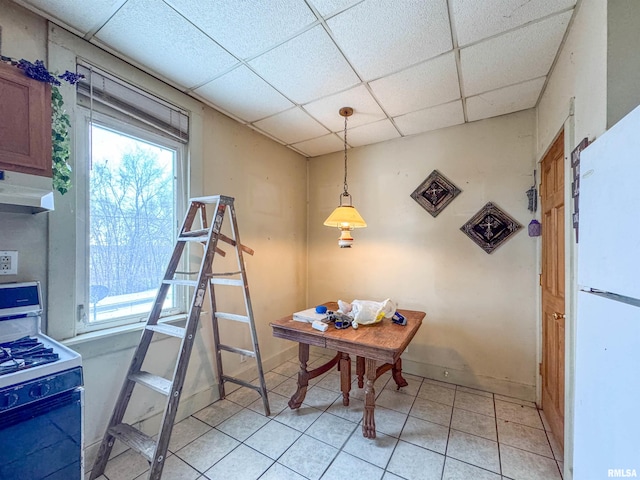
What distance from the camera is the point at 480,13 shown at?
4.99ft

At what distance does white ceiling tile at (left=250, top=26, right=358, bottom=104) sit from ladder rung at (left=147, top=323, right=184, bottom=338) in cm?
193

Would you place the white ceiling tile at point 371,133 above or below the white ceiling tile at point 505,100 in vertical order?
below

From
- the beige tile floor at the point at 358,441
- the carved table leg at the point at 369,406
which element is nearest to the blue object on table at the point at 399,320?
the carved table leg at the point at 369,406

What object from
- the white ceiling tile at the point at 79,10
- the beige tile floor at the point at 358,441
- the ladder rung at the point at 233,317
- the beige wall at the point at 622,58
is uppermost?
the white ceiling tile at the point at 79,10

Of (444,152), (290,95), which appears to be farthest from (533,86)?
(290,95)

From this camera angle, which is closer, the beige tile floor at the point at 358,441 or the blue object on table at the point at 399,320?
the beige tile floor at the point at 358,441

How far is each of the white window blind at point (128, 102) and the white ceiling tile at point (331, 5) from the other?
1471 millimetres

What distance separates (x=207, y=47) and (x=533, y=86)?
2.54 metres

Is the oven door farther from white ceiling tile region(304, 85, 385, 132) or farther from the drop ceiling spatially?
white ceiling tile region(304, 85, 385, 132)

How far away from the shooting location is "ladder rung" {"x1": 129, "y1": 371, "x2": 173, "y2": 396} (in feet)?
5.21

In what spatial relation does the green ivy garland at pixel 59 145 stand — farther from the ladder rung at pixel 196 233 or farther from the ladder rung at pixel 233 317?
the ladder rung at pixel 233 317

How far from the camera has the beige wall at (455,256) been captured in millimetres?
2590

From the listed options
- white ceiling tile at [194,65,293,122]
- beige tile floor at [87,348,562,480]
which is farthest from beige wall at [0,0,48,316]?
beige tile floor at [87,348,562,480]

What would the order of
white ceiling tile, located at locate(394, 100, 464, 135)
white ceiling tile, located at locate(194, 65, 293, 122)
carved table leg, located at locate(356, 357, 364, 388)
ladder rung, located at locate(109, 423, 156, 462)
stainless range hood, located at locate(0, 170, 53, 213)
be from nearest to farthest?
stainless range hood, located at locate(0, 170, 53, 213), ladder rung, located at locate(109, 423, 156, 462), white ceiling tile, located at locate(194, 65, 293, 122), carved table leg, located at locate(356, 357, 364, 388), white ceiling tile, located at locate(394, 100, 464, 135)
